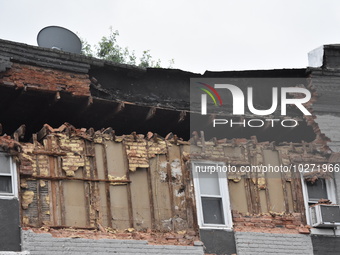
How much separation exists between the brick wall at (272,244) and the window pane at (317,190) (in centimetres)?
128

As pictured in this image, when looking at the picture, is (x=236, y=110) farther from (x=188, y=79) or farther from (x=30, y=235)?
(x=30, y=235)

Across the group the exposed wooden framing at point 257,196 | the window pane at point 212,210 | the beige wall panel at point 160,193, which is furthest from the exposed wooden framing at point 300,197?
the beige wall panel at point 160,193

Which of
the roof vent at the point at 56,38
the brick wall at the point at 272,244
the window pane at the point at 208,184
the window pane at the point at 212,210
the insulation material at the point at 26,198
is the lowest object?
the brick wall at the point at 272,244

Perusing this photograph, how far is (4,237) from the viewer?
17531 millimetres

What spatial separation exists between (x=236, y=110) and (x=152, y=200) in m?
4.70

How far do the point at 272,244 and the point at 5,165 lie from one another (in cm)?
624

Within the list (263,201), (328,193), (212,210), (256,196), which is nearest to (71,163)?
(212,210)

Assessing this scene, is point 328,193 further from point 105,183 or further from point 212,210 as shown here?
point 105,183

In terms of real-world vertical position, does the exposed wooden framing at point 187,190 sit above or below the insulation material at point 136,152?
below

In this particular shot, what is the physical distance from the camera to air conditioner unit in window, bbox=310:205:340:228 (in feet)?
67.8

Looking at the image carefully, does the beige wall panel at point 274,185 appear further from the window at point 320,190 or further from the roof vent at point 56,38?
the roof vent at point 56,38

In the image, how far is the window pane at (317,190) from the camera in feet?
70.9

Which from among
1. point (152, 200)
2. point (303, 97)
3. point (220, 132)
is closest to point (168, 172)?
point (152, 200)

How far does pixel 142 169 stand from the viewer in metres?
20.1
